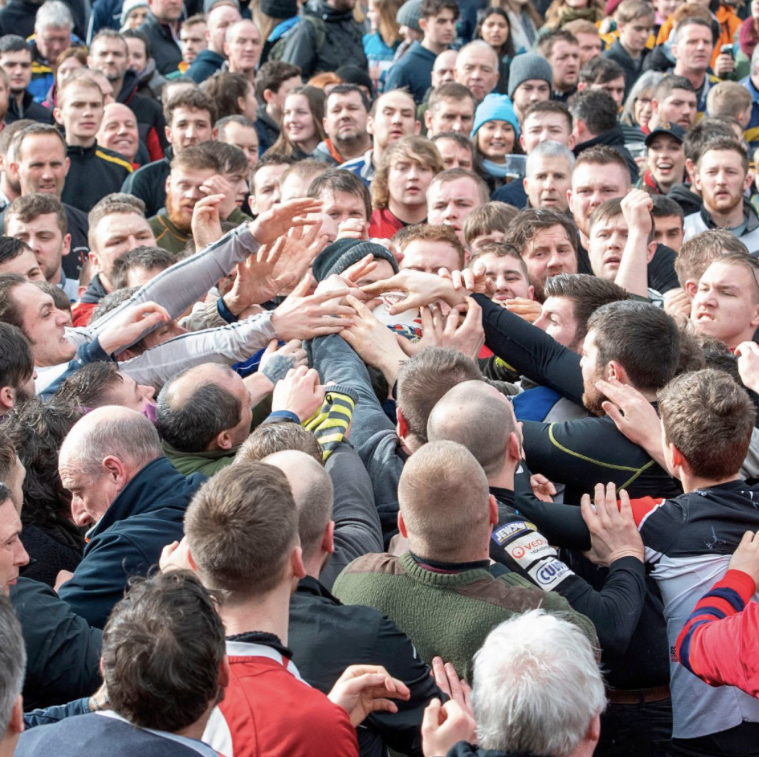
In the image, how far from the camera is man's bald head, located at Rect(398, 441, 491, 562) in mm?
2990

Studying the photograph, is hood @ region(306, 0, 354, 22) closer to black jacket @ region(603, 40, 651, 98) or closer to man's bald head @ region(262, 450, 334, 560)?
black jacket @ region(603, 40, 651, 98)

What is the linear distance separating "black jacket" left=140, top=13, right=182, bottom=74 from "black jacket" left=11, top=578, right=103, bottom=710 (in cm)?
957

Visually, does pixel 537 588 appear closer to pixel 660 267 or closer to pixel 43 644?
pixel 43 644

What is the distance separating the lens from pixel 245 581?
2.72 m

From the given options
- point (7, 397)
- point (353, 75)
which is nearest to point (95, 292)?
point (7, 397)

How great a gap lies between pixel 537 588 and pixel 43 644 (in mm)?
1272

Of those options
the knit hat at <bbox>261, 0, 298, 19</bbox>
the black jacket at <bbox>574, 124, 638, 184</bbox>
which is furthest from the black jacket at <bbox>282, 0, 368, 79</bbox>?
the black jacket at <bbox>574, 124, 638, 184</bbox>

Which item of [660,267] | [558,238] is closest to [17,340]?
[558,238]

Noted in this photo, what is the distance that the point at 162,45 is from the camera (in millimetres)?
11914

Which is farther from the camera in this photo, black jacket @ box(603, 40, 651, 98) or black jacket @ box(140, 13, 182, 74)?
black jacket @ box(140, 13, 182, 74)

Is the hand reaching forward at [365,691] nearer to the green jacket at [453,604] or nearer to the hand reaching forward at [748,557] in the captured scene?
the green jacket at [453,604]

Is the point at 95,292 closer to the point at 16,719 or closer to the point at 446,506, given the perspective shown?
the point at 446,506

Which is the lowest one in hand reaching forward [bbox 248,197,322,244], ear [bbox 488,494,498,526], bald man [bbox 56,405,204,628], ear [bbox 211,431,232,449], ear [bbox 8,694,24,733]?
ear [bbox 211,431,232,449]

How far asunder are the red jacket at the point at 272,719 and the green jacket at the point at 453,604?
46cm
